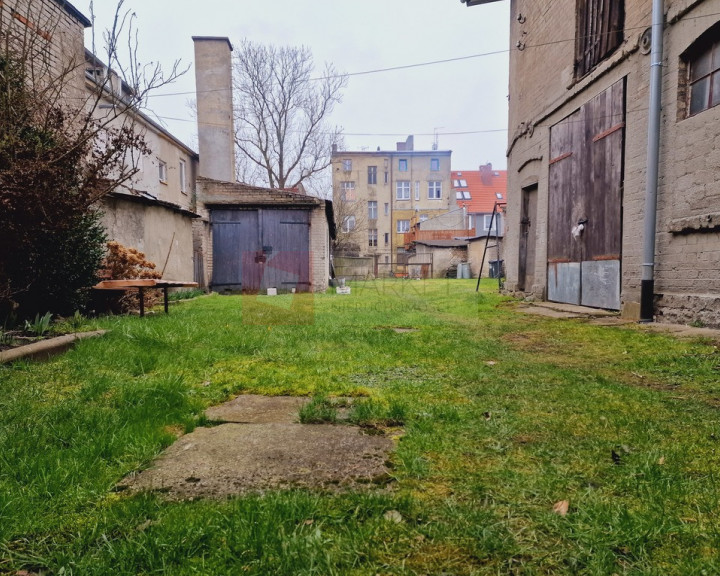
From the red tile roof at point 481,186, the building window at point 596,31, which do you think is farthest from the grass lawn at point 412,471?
the red tile roof at point 481,186

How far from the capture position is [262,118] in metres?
21.5

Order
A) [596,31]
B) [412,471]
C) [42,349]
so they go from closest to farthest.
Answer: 1. [412,471]
2. [42,349]
3. [596,31]

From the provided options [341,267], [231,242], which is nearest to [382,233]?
[341,267]

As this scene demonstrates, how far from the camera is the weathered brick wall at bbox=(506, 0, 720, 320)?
4188 millimetres

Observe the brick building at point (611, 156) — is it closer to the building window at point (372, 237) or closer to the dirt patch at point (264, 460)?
the dirt patch at point (264, 460)

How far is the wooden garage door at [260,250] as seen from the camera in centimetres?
1185

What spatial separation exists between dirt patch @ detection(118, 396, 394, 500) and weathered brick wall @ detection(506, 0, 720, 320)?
14.5 ft

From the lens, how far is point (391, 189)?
115 ft

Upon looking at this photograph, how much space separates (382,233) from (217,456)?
34.1 m

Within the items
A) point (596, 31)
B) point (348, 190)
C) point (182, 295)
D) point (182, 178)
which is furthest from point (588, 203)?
point (348, 190)

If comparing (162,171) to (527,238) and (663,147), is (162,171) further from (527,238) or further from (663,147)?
(663,147)

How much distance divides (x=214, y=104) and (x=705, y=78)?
549 inches

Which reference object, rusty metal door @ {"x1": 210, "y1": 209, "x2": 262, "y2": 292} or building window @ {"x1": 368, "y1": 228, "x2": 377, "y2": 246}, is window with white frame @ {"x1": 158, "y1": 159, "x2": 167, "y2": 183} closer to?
rusty metal door @ {"x1": 210, "y1": 209, "x2": 262, "y2": 292}

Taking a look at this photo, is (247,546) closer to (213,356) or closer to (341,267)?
(213,356)
